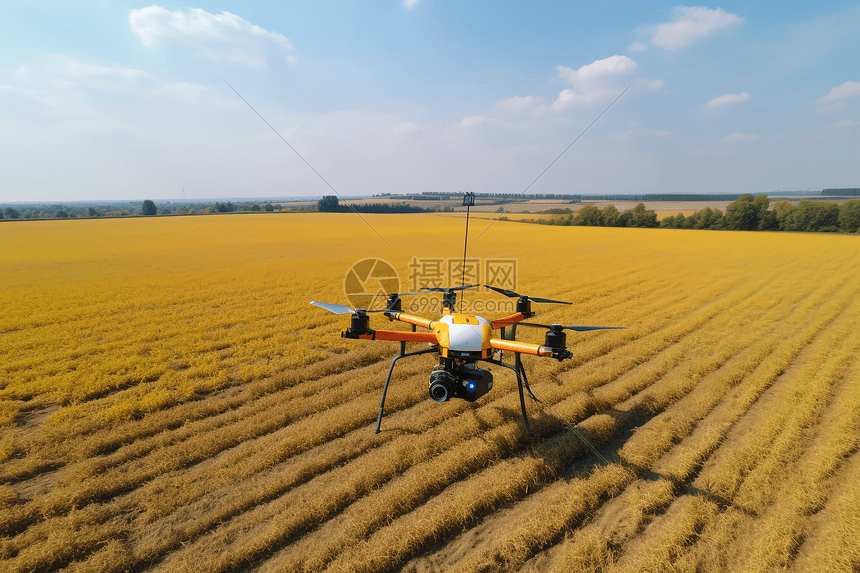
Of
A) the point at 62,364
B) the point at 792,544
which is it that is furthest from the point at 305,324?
the point at 792,544

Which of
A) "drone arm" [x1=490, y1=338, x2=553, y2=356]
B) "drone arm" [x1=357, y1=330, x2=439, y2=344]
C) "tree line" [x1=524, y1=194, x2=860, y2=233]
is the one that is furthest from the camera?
"tree line" [x1=524, y1=194, x2=860, y2=233]

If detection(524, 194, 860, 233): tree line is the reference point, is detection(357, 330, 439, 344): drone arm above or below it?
below

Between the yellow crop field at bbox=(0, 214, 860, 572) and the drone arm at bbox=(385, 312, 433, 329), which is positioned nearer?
the yellow crop field at bbox=(0, 214, 860, 572)

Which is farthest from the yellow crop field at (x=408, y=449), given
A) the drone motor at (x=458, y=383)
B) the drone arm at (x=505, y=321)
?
the drone arm at (x=505, y=321)

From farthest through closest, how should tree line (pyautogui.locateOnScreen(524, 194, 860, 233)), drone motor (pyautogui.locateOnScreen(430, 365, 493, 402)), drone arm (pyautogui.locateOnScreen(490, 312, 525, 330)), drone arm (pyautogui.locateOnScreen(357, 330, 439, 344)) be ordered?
tree line (pyautogui.locateOnScreen(524, 194, 860, 233)) → drone arm (pyautogui.locateOnScreen(490, 312, 525, 330)) → drone arm (pyautogui.locateOnScreen(357, 330, 439, 344)) → drone motor (pyautogui.locateOnScreen(430, 365, 493, 402))

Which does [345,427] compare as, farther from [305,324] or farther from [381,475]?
[305,324]

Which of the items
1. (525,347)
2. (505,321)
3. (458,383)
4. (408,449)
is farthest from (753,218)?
(408,449)

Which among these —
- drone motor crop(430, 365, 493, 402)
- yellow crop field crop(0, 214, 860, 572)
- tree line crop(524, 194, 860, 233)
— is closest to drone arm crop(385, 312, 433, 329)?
drone motor crop(430, 365, 493, 402)

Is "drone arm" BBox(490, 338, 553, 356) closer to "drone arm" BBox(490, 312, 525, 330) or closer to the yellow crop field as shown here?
"drone arm" BBox(490, 312, 525, 330)

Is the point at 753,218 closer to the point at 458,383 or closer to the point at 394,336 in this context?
the point at 458,383
